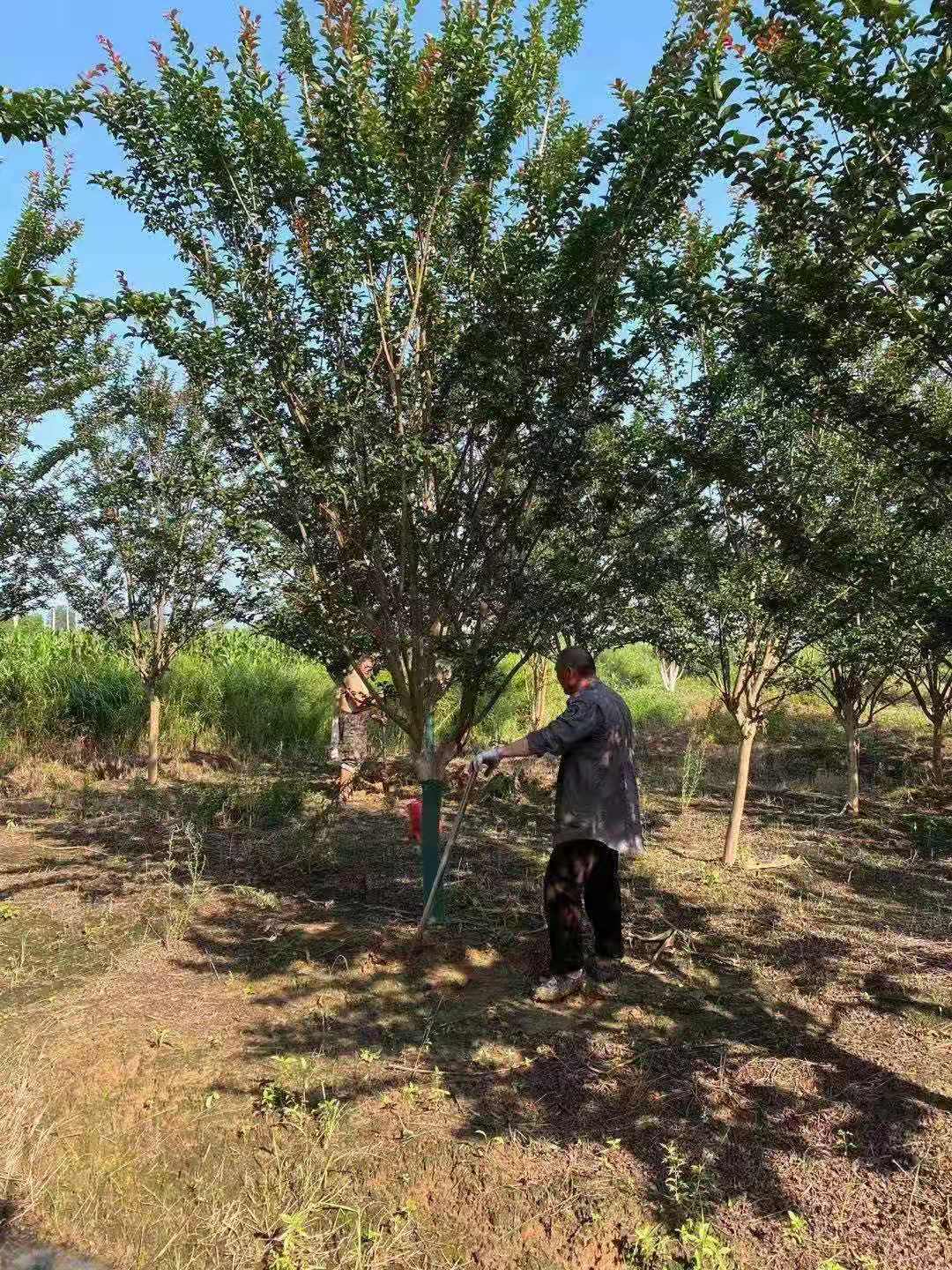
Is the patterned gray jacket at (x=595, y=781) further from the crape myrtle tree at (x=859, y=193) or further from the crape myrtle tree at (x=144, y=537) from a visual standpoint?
the crape myrtle tree at (x=144, y=537)

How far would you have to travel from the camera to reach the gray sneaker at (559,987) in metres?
4.68

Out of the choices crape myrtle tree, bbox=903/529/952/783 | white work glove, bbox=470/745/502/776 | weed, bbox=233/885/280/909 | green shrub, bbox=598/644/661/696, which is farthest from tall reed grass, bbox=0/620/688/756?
green shrub, bbox=598/644/661/696

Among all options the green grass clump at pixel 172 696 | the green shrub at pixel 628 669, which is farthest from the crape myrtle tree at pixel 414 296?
the green shrub at pixel 628 669

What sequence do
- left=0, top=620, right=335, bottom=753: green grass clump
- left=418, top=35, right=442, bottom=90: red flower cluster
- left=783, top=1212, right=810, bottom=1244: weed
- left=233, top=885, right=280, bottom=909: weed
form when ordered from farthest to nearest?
left=0, top=620, right=335, bottom=753: green grass clump < left=233, top=885, right=280, bottom=909: weed < left=418, top=35, right=442, bottom=90: red flower cluster < left=783, top=1212, right=810, bottom=1244: weed

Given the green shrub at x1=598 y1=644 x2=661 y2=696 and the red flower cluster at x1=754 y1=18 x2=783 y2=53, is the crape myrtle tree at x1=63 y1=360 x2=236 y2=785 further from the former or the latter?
the green shrub at x1=598 y1=644 x2=661 y2=696

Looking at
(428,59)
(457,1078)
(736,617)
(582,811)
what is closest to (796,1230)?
(457,1078)

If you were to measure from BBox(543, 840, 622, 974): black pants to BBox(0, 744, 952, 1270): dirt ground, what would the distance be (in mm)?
269

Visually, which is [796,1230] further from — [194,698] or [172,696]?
[194,698]

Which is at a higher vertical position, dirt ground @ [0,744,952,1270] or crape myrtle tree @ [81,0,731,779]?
crape myrtle tree @ [81,0,731,779]

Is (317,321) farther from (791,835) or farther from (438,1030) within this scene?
(791,835)

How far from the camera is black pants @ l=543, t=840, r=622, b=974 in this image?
15.9 feet

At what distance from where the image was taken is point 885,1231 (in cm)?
293

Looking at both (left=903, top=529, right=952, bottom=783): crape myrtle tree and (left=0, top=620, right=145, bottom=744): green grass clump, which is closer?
(left=903, top=529, right=952, bottom=783): crape myrtle tree

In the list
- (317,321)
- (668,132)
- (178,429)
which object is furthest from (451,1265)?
(178,429)
